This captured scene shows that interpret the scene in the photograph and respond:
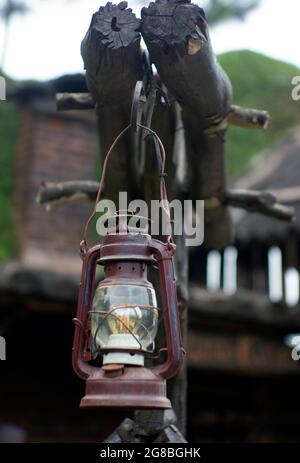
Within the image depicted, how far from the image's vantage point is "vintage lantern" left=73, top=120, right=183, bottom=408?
1.60 metres

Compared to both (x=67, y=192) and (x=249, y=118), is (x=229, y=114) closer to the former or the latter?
(x=249, y=118)

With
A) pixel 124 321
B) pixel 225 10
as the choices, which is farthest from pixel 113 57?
pixel 225 10

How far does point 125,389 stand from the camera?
159 centimetres

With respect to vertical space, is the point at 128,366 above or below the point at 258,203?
below

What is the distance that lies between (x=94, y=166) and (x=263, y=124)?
485 cm

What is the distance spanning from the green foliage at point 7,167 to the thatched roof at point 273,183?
310 centimetres

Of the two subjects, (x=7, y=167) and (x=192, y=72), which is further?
(x=7, y=167)

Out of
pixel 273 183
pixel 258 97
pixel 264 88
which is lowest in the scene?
pixel 273 183

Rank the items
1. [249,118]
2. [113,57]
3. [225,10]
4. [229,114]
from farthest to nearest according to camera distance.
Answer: [225,10] < [249,118] < [229,114] < [113,57]

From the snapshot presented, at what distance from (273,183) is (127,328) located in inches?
347

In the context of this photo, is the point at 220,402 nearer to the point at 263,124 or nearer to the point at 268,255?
the point at 268,255

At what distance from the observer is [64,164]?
7.50 metres

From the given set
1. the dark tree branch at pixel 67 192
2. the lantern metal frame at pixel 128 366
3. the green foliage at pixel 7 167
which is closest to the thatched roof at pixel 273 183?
the green foliage at pixel 7 167

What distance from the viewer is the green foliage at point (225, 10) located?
45.6ft
